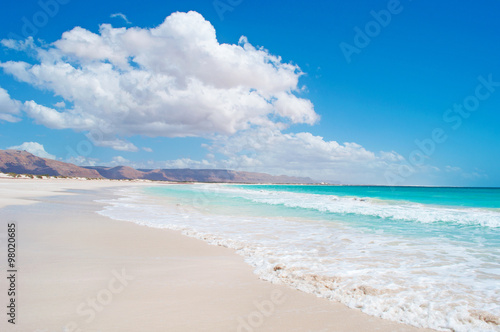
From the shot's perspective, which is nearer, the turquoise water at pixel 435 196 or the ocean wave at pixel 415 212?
the ocean wave at pixel 415 212

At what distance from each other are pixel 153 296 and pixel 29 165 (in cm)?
18094

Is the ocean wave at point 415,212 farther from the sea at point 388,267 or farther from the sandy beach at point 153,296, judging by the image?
the sandy beach at point 153,296

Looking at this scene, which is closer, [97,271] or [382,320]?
[382,320]

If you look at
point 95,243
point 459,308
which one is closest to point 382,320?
point 459,308

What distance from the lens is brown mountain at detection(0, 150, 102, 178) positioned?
134 m

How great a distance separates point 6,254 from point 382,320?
781 centimetres

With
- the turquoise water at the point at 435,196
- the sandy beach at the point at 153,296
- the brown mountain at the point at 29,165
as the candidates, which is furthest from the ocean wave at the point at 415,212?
the brown mountain at the point at 29,165

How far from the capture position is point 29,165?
145 m

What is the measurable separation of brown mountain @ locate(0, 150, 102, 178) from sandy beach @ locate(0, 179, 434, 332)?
16127 centimetres

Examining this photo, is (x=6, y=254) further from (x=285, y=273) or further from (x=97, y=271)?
(x=285, y=273)

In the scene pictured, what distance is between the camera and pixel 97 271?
212 inches

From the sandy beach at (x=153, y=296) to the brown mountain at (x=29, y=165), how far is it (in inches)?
6349

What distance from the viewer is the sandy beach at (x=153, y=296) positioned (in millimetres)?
3465

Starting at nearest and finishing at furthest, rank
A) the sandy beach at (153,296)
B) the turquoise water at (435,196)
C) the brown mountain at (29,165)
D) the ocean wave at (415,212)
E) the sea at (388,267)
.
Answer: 1. the sandy beach at (153,296)
2. the sea at (388,267)
3. the ocean wave at (415,212)
4. the turquoise water at (435,196)
5. the brown mountain at (29,165)
